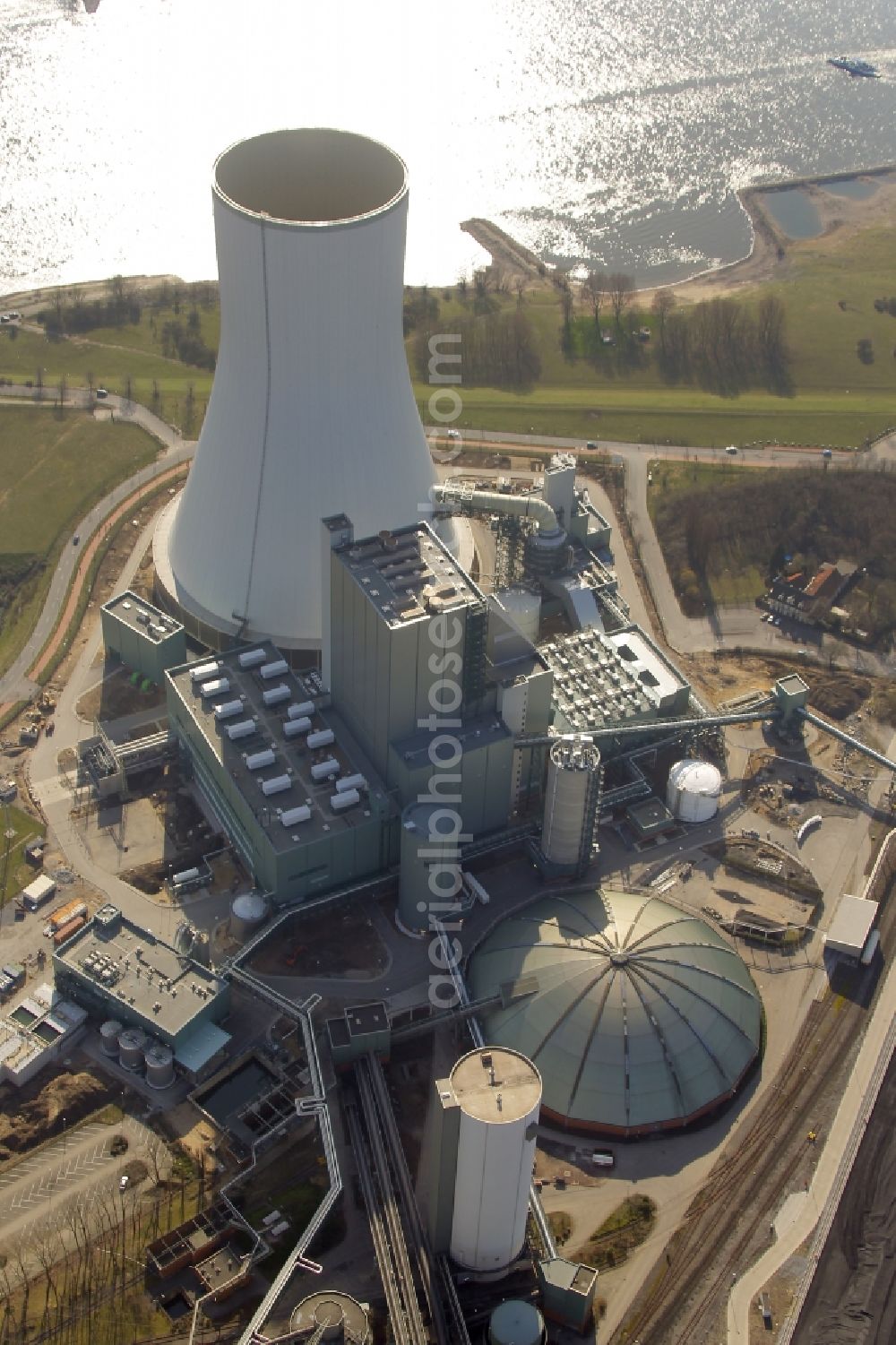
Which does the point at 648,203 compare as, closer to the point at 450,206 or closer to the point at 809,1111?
the point at 450,206

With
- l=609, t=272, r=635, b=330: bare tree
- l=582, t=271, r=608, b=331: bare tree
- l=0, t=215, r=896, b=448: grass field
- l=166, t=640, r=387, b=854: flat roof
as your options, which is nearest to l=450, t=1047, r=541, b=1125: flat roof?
l=166, t=640, r=387, b=854: flat roof

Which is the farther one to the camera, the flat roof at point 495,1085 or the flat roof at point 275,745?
the flat roof at point 275,745

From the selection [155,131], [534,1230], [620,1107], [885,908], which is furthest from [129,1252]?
[155,131]

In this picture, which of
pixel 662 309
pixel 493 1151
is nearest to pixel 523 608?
pixel 493 1151

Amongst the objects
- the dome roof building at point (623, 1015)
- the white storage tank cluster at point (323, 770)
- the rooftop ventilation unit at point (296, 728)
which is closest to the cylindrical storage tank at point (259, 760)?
the rooftop ventilation unit at point (296, 728)

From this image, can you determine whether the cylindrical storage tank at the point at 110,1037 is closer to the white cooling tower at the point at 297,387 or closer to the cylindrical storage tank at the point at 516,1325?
the cylindrical storage tank at the point at 516,1325

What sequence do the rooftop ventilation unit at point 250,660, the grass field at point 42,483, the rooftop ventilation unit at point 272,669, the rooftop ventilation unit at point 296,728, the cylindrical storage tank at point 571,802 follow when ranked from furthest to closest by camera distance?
the grass field at point 42,483 < the rooftop ventilation unit at point 250,660 < the rooftop ventilation unit at point 272,669 < the rooftop ventilation unit at point 296,728 < the cylindrical storage tank at point 571,802
